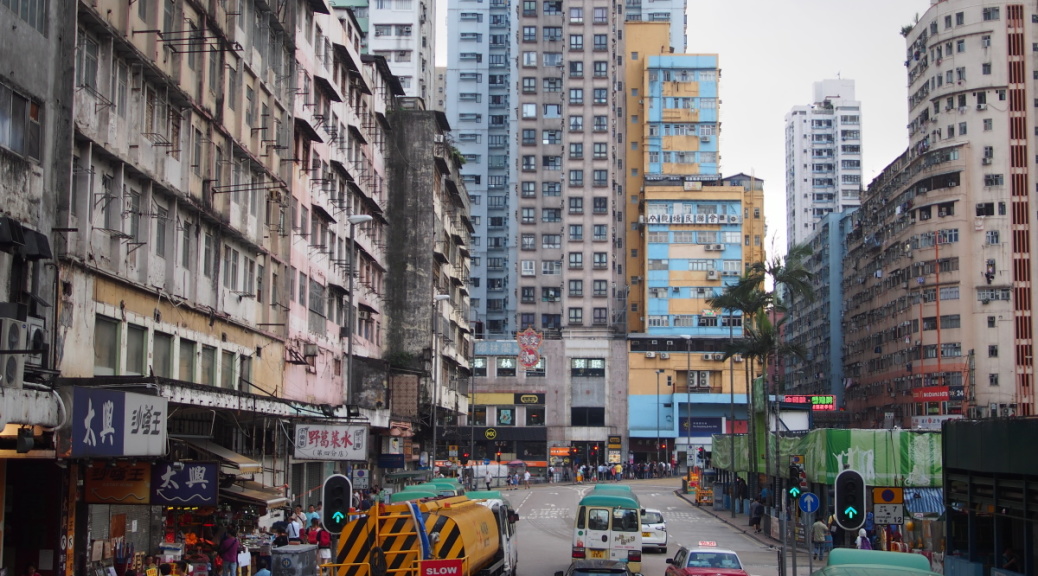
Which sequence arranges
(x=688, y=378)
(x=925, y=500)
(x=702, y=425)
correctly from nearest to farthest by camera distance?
(x=925, y=500) < (x=688, y=378) < (x=702, y=425)

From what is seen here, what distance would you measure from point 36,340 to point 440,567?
8110 millimetres

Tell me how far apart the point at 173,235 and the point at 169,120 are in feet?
9.43

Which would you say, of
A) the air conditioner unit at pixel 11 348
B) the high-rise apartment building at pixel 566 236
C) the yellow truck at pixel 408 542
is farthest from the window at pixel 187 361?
the high-rise apartment building at pixel 566 236

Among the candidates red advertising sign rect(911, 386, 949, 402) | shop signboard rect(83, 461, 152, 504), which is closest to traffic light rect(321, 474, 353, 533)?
shop signboard rect(83, 461, 152, 504)

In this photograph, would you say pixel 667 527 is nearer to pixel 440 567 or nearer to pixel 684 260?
pixel 440 567

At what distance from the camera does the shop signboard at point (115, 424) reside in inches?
723

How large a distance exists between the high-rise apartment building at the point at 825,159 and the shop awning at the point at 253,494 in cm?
15184

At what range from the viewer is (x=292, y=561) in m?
25.8

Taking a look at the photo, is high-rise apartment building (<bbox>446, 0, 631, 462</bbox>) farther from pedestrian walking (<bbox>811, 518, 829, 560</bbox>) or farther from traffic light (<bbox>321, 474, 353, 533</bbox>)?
traffic light (<bbox>321, 474, 353, 533</bbox>)

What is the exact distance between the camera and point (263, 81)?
38.6m

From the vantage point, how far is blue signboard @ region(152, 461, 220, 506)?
2219 cm

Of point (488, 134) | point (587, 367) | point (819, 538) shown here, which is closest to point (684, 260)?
point (587, 367)

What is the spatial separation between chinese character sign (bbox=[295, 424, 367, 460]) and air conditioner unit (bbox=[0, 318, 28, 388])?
442 inches

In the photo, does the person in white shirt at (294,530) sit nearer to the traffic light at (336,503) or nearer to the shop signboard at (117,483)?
the shop signboard at (117,483)
